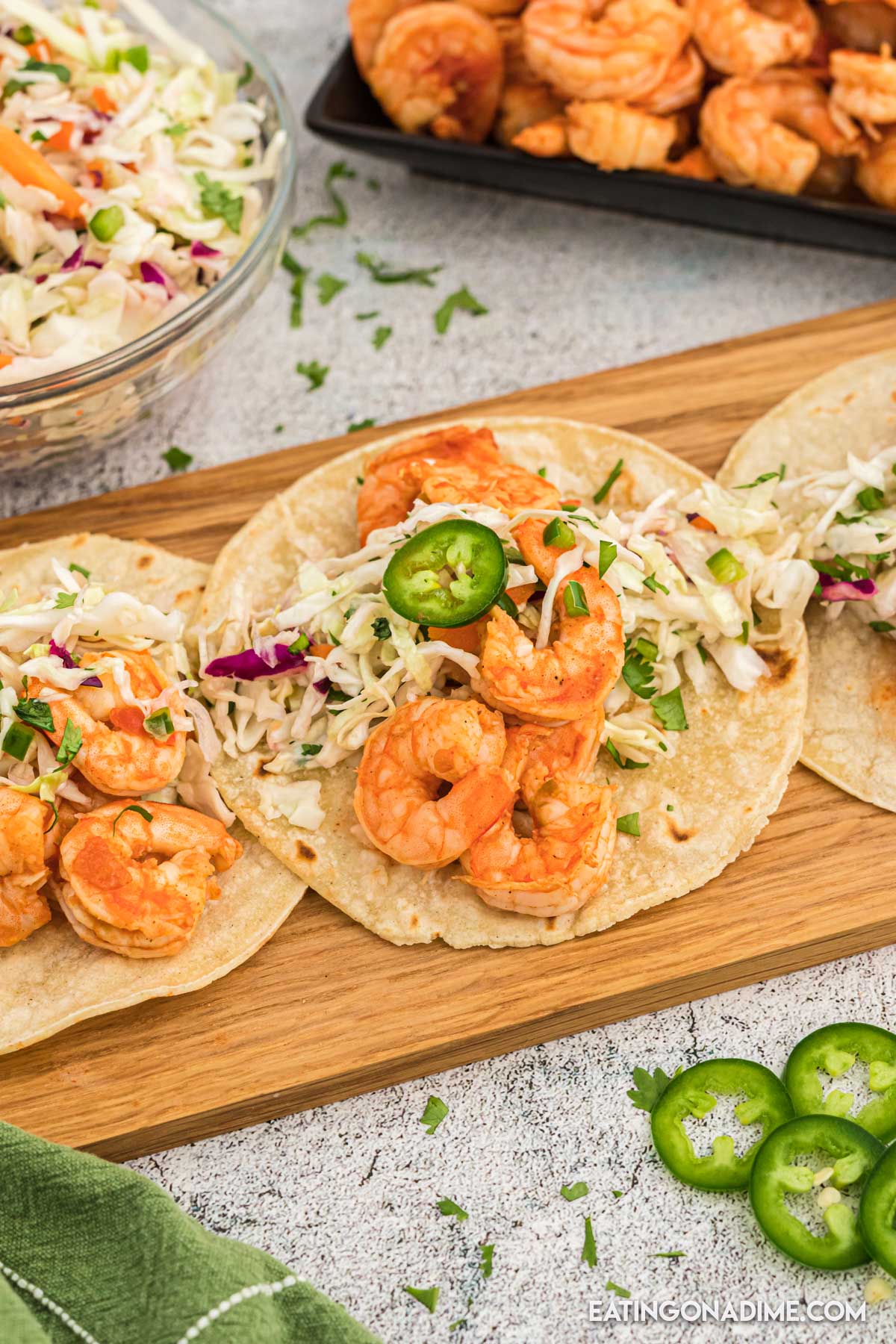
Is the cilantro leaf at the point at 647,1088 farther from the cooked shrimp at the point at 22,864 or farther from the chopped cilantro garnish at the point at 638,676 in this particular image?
the cooked shrimp at the point at 22,864

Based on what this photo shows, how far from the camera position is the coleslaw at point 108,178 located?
3.82 metres

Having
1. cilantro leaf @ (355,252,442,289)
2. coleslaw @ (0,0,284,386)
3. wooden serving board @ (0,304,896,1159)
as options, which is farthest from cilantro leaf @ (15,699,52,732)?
cilantro leaf @ (355,252,442,289)

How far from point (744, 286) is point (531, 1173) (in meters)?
3.46

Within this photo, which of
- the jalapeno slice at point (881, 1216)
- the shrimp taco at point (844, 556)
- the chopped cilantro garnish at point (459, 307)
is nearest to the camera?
the jalapeno slice at point (881, 1216)

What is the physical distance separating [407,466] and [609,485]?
0.64 m

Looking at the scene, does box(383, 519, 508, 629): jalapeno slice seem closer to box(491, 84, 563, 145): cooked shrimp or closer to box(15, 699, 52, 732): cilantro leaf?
box(15, 699, 52, 732): cilantro leaf

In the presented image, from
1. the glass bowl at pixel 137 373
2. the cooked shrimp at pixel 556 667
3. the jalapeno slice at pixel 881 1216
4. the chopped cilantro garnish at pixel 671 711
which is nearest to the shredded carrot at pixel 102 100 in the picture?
the glass bowl at pixel 137 373

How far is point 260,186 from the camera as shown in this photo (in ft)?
14.3

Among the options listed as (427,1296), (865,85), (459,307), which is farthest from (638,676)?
(865,85)

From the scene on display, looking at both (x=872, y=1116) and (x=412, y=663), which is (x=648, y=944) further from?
(x=412, y=663)

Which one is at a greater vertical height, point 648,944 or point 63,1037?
point 648,944

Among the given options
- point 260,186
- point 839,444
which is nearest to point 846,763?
point 839,444

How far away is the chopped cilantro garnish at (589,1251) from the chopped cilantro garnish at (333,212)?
393cm

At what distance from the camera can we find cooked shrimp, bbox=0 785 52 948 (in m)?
3.01
